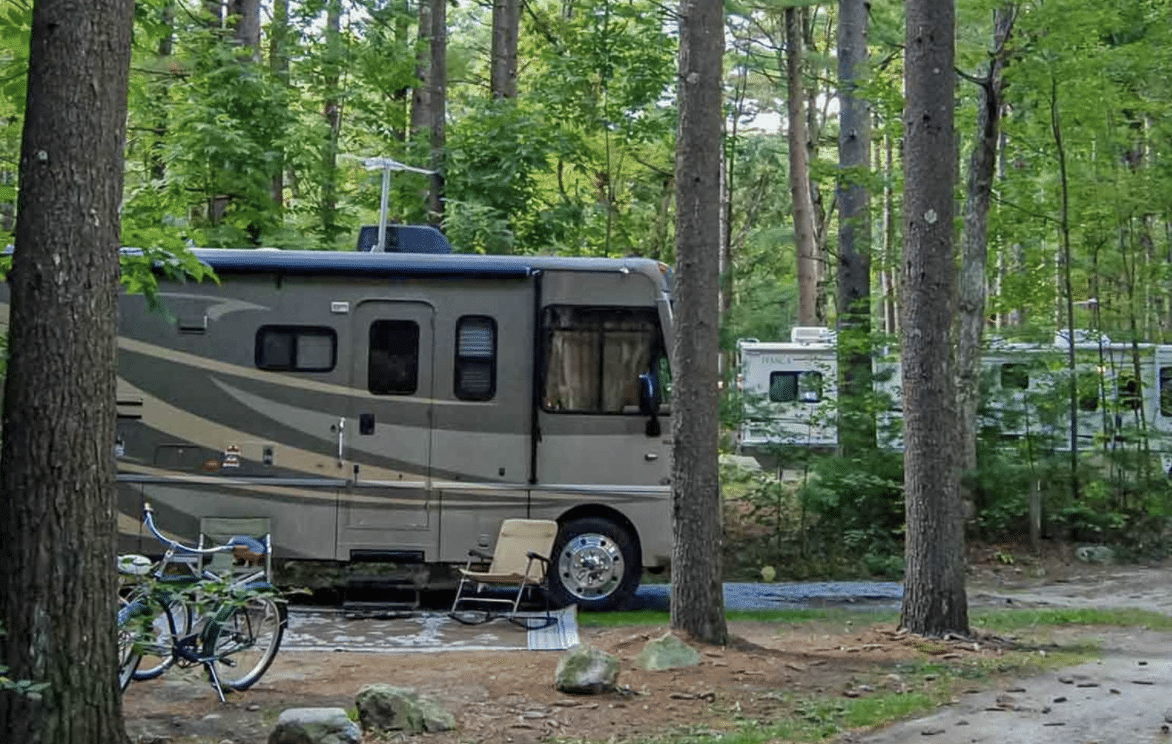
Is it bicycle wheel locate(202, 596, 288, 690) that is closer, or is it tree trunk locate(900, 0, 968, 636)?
bicycle wheel locate(202, 596, 288, 690)

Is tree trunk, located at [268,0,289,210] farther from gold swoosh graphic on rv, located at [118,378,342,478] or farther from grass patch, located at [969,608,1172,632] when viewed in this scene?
grass patch, located at [969,608,1172,632]

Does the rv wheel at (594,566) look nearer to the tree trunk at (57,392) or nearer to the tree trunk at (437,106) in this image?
the tree trunk at (437,106)

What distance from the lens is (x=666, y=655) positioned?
9141 millimetres

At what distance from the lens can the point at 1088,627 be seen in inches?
455

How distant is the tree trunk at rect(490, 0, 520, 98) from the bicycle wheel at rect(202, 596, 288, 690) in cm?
1194

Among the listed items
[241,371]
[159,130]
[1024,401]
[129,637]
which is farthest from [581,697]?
[159,130]

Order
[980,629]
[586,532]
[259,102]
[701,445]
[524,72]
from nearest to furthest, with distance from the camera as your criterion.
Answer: [701,445]
[980,629]
[586,532]
[259,102]
[524,72]

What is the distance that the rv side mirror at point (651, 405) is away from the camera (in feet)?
41.5

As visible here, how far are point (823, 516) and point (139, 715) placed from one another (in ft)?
31.5

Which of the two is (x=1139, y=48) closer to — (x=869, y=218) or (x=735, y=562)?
(x=869, y=218)

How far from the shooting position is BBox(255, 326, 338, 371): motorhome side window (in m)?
12.7

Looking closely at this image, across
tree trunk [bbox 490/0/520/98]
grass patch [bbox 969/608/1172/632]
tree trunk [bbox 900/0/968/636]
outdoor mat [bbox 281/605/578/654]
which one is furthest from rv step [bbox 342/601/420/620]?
tree trunk [bbox 490/0/520/98]

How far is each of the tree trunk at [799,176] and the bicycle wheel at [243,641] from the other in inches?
608

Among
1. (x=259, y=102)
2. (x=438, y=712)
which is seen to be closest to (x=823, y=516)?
(x=259, y=102)
